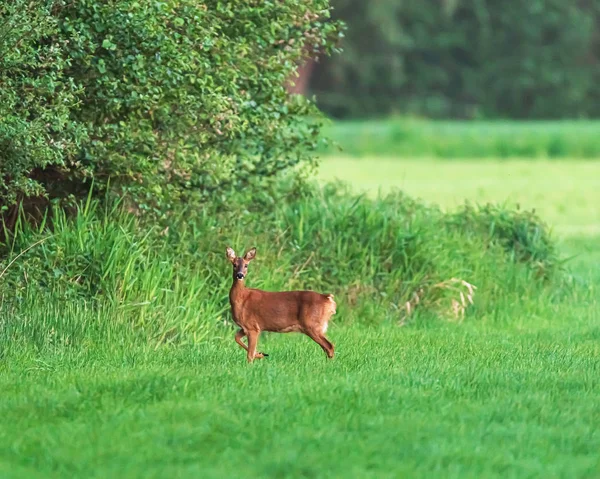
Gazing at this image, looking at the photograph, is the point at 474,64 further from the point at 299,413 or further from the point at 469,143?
the point at 299,413

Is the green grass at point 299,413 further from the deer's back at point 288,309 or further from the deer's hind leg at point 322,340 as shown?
the deer's back at point 288,309

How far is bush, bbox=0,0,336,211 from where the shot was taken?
33.9 ft

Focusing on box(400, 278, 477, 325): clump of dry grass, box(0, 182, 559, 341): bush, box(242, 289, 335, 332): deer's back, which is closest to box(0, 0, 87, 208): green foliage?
box(0, 182, 559, 341): bush

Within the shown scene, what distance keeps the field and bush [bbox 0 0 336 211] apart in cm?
134

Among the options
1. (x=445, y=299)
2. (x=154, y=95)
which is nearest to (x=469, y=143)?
(x=445, y=299)

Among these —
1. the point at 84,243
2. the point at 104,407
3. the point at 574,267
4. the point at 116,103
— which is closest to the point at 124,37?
the point at 116,103

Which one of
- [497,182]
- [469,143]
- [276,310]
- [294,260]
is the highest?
[276,310]

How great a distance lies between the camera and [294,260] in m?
13.0

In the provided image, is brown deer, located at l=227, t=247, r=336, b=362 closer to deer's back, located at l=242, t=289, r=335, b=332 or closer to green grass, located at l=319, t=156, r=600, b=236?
deer's back, located at l=242, t=289, r=335, b=332

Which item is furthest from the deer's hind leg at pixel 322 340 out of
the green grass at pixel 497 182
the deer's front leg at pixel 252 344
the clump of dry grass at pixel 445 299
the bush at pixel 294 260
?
the green grass at pixel 497 182

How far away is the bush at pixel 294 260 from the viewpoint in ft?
36.2

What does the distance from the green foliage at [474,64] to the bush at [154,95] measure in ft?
180

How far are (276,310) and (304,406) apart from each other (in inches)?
58.1

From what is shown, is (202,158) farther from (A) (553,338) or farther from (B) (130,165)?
(A) (553,338)
